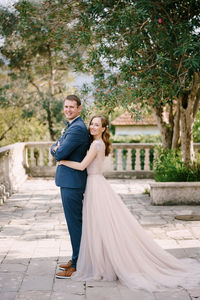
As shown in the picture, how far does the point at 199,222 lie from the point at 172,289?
308 cm

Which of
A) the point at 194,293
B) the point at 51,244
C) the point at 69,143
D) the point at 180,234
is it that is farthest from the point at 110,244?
the point at 180,234

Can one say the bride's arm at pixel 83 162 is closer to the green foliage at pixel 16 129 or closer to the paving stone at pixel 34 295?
the paving stone at pixel 34 295

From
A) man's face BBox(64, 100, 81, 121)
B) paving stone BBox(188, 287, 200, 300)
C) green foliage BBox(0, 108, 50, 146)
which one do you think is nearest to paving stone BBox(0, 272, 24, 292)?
paving stone BBox(188, 287, 200, 300)

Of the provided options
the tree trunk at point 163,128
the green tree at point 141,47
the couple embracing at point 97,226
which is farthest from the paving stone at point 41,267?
the tree trunk at point 163,128

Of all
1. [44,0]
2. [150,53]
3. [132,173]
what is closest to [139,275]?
[150,53]

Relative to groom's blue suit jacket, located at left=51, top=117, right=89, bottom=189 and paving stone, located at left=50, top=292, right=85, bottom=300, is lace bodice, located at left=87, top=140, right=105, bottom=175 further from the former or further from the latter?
paving stone, located at left=50, top=292, right=85, bottom=300

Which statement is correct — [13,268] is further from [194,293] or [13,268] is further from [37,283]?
[194,293]

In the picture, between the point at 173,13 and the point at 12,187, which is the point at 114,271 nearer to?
the point at 173,13

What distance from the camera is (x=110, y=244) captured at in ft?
13.3

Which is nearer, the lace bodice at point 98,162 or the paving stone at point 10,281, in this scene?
the paving stone at point 10,281

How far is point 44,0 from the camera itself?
8.12 meters

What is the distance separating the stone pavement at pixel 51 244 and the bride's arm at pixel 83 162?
1252 millimetres

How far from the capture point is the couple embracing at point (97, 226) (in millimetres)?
4016

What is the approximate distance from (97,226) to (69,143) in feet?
3.21
